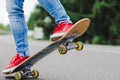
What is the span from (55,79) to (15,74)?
0.51 m

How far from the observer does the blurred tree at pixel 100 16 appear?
97.6 feet

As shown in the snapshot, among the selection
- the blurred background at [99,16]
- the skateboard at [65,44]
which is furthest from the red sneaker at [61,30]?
the blurred background at [99,16]

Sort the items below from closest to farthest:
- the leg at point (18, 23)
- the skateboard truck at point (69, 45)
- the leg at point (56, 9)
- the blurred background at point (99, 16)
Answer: the skateboard truck at point (69, 45)
the leg at point (56, 9)
the leg at point (18, 23)
the blurred background at point (99, 16)

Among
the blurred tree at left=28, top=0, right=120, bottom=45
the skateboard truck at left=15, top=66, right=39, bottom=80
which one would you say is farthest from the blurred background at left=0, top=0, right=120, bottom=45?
Answer: the skateboard truck at left=15, top=66, right=39, bottom=80

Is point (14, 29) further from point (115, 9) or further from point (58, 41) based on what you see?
point (115, 9)

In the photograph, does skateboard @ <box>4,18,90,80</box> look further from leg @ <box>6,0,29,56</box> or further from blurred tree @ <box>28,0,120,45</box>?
blurred tree @ <box>28,0,120,45</box>

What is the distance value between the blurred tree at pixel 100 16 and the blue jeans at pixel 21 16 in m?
24.8

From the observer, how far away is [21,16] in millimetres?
4621

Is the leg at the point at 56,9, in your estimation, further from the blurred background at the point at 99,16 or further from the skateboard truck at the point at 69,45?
the blurred background at the point at 99,16

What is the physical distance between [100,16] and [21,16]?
25.9 meters

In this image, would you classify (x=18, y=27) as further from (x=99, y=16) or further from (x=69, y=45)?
(x=99, y=16)

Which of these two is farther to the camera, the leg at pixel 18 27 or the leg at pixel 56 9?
the leg at pixel 18 27

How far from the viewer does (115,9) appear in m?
30.2

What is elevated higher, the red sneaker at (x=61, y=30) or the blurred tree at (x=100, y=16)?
the red sneaker at (x=61, y=30)
